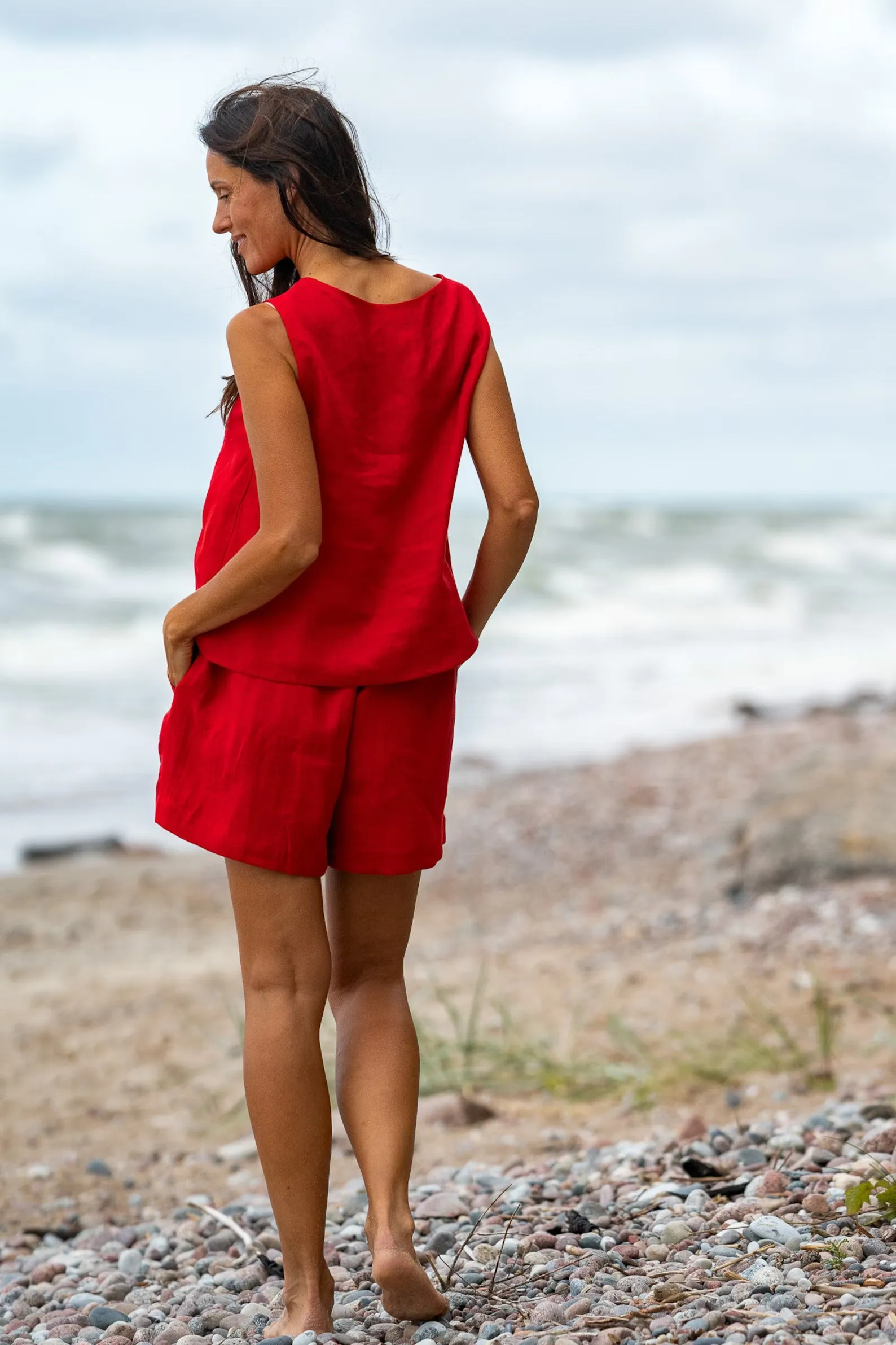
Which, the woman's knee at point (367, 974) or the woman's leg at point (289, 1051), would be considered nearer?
the woman's leg at point (289, 1051)

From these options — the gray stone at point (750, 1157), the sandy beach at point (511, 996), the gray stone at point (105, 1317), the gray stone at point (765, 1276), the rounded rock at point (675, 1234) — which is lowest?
the sandy beach at point (511, 996)

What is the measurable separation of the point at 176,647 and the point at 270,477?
33 centimetres

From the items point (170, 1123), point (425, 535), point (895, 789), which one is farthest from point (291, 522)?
point (895, 789)

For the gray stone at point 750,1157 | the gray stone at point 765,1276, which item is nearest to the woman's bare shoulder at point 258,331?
the gray stone at point 765,1276

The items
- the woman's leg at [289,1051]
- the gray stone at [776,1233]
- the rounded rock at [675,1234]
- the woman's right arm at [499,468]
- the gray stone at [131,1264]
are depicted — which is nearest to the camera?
the woman's leg at [289,1051]

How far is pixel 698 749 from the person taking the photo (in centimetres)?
1093

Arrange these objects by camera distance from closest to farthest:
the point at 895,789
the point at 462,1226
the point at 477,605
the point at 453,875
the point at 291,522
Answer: the point at 291,522, the point at 477,605, the point at 462,1226, the point at 895,789, the point at 453,875

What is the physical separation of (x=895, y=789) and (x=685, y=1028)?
2.27m

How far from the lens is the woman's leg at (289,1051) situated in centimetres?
232

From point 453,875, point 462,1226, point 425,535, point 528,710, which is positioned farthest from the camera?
point 528,710

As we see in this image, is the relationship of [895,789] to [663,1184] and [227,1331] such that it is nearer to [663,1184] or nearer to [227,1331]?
[663,1184]

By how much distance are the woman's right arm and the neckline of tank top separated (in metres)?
0.14

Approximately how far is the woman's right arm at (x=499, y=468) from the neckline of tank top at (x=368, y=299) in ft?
0.46

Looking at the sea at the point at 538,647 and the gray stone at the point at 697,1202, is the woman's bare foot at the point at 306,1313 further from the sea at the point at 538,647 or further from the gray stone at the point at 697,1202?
the sea at the point at 538,647
